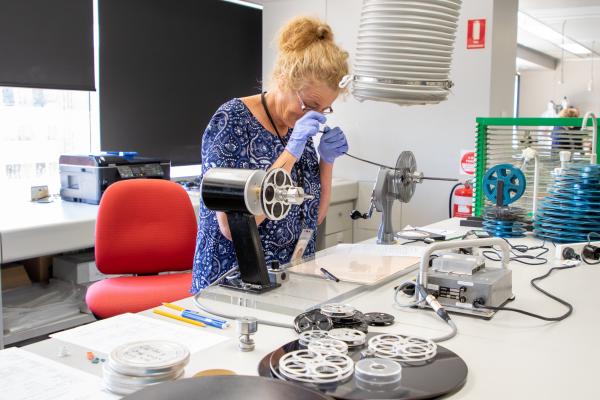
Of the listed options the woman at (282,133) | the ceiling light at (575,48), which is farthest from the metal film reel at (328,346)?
the ceiling light at (575,48)

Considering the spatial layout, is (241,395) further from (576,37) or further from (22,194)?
(576,37)

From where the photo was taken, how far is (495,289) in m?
1.29

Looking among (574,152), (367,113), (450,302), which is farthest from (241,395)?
(367,113)

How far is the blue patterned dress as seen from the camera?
5.39ft

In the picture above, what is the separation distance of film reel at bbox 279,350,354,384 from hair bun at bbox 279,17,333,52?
1.05m

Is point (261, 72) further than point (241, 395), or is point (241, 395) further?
point (261, 72)

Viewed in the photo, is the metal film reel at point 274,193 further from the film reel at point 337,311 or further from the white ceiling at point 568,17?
the white ceiling at point 568,17

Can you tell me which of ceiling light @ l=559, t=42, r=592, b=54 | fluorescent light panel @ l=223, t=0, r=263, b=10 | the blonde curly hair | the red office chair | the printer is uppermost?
ceiling light @ l=559, t=42, r=592, b=54

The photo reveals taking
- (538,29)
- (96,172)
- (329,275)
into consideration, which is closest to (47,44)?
(96,172)

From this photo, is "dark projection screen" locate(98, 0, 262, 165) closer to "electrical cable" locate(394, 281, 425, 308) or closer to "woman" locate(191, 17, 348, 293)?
"woman" locate(191, 17, 348, 293)

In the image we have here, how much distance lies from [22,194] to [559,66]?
1043cm

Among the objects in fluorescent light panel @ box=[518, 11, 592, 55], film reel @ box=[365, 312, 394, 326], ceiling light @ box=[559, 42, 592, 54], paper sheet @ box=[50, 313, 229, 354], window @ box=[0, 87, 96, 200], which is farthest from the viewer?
ceiling light @ box=[559, 42, 592, 54]

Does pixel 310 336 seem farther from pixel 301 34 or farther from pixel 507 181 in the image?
pixel 507 181

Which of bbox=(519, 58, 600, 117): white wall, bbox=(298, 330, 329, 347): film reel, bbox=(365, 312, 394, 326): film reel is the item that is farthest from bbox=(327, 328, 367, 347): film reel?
bbox=(519, 58, 600, 117): white wall
